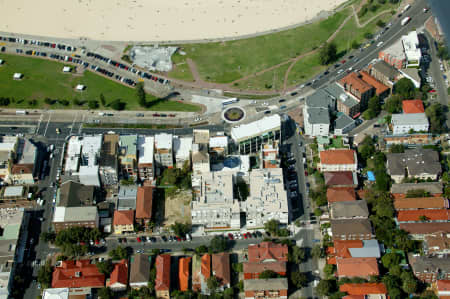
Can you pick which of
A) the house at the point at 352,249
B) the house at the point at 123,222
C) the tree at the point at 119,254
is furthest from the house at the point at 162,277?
the house at the point at 352,249

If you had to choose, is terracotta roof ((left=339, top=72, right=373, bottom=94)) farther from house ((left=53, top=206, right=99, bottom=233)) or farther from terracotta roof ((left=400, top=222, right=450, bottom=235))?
house ((left=53, top=206, right=99, bottom=233))

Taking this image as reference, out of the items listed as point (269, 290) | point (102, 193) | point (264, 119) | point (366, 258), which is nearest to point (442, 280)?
point (366, 258)

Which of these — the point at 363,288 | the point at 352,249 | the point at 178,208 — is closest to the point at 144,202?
the point at 178,208

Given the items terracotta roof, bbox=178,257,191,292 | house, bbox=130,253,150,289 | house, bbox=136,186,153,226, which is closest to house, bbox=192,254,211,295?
terracotta roof, bbox=178,257,191,292

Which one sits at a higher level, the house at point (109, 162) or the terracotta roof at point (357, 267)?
the house at point (109, 162)

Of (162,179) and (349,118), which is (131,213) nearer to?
(162,179)

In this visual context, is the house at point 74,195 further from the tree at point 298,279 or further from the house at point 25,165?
the tree at point 298,279
